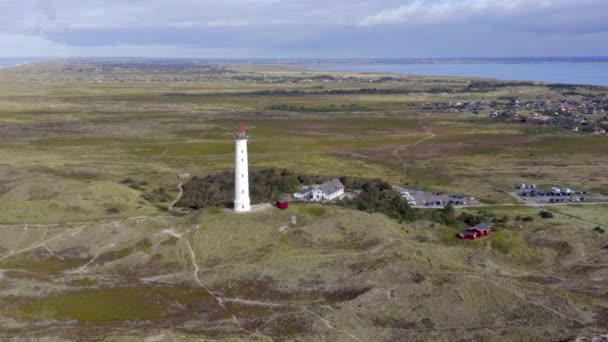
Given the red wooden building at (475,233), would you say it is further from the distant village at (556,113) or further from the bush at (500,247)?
the distant village at (556,113)

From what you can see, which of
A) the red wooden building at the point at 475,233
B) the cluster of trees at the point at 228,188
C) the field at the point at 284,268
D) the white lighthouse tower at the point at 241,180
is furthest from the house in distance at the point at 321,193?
the red wooden building at the point at 475,233

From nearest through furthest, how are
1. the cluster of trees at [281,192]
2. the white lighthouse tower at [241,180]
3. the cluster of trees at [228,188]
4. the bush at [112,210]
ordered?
the white lighthouse tower at [241,180] < the cluster of trees at [281,192] < the bush at [112,210] < the cluster of trees at [228,188]

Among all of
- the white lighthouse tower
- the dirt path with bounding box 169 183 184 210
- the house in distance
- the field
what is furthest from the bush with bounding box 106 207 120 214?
the house in distance

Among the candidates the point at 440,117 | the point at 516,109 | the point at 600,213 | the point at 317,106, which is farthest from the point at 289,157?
the point at 516,109

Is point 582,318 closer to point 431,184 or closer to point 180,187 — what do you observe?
point 431,184

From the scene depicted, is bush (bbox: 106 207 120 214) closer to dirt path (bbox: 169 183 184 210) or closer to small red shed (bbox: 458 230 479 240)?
dirt path (bbox: 169 183 184 210)

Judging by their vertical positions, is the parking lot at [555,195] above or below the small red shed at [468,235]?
below

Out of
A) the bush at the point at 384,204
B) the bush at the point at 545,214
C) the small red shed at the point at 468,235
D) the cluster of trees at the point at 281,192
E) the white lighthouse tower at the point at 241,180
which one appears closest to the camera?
the small red shed at the point at 468,235

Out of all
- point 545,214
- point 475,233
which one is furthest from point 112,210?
point 545,214

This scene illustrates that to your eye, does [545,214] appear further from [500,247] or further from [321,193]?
[321,193]
